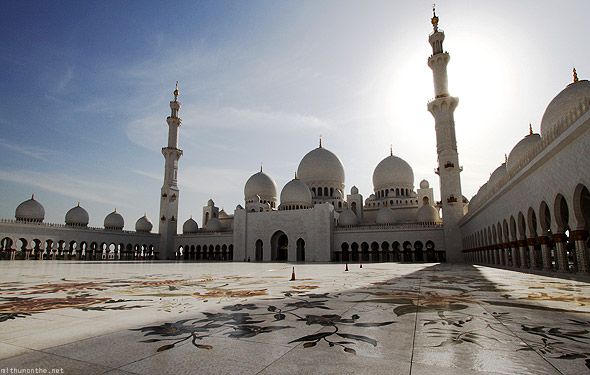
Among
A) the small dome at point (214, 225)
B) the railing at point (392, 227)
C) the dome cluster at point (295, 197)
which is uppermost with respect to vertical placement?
the dome cluster at point (295, 197)

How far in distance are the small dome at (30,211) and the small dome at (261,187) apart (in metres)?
22.7

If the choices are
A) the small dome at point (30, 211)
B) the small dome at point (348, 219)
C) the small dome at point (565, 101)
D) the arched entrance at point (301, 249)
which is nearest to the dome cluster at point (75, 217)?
the small dome at point (30, 211)

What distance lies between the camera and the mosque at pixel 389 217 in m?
12.7

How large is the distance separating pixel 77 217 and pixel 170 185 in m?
10.9

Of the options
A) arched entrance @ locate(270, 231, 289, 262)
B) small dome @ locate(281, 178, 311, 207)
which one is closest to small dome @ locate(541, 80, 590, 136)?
small dome @ locate(281, 178, 311, 207)

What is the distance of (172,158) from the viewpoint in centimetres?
4244

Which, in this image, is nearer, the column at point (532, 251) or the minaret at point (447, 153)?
the column at point (532, 251)

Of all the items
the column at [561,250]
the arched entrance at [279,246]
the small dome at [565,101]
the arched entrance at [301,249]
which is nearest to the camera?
the column at [561,250]

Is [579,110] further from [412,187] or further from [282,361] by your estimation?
[412,187]

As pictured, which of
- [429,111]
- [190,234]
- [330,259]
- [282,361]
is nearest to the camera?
[282,361]

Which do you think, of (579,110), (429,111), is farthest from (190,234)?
(579,110)

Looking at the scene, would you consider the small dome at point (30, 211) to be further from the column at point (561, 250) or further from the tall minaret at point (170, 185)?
the column at point (561, 250)

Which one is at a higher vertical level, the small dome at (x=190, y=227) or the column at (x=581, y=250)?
the small dome at (x=190, y=227)

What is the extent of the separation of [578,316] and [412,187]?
4011 cm
